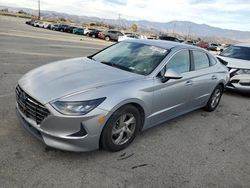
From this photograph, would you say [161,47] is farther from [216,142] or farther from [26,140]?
[26,140]

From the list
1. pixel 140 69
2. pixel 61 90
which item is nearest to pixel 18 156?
pixel 61 90

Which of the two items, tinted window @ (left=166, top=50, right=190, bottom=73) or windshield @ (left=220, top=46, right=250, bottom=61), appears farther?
windshield @ (left=220, top=46, right=250, bottom=61)

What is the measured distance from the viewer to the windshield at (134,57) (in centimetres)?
367

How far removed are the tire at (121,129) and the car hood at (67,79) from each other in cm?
44

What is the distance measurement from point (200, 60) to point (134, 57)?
1.57 m

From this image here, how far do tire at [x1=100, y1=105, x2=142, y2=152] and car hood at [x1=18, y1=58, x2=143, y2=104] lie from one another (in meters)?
0.44

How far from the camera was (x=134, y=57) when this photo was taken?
3.96 metres

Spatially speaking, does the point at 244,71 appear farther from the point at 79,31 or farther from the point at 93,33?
the point at 79,31

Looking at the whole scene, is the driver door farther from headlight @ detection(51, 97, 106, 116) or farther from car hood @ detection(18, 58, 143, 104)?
headlight @ detection(51, 97, 106, 116)

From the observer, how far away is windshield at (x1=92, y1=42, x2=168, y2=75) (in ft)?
12.1

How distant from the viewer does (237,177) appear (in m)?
3.03

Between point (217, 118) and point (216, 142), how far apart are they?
1.27 m

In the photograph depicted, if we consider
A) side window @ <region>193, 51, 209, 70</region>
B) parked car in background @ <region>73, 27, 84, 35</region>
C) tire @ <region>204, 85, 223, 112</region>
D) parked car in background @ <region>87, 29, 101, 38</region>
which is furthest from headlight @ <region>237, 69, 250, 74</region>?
parked car in background @ <region>73, 27, 84, 35</region>

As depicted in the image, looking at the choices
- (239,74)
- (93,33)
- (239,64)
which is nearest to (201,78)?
(239,74)
